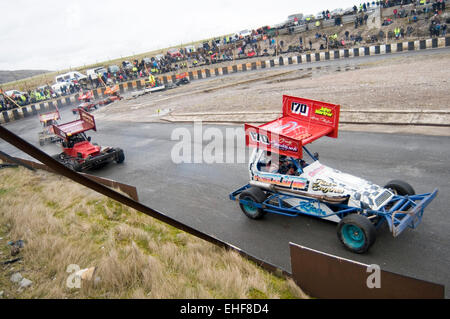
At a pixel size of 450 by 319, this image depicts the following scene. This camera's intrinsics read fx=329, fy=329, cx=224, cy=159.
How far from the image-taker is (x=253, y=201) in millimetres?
7262

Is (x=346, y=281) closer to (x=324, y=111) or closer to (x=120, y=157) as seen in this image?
(x=324, y=111)

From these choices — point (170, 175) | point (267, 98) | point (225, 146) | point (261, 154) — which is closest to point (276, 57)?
point (267, 98)

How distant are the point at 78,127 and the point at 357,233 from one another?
11.3m

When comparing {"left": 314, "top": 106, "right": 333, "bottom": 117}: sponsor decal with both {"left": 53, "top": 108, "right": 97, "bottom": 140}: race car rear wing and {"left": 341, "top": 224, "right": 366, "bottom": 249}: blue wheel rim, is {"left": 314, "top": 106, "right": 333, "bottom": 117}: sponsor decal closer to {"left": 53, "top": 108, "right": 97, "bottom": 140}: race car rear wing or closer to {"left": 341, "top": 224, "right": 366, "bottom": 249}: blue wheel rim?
{"left": 341, "top": 224, "right": 366, "bottom": 249}: blue wheel rim

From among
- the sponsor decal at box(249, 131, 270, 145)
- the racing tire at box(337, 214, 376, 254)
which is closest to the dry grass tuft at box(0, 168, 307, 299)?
the racing tire at box(337, 214, 376, 254)

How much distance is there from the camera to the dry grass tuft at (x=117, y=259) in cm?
492

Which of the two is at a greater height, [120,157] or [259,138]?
[259,138]

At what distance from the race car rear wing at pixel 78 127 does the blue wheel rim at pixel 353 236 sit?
10.3m

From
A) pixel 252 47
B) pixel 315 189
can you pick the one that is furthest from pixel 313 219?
pixel 252 47

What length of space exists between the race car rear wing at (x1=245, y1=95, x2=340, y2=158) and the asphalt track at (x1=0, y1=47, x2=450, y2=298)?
175 centimetres

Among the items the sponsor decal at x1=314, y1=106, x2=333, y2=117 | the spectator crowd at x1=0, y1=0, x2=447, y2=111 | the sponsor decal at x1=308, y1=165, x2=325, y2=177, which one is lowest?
the sponsor decal at x1=308, y1=165, x2=325, y2=177

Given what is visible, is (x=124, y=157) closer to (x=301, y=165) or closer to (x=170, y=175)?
(x=170, y=175)

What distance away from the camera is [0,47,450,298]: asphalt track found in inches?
225

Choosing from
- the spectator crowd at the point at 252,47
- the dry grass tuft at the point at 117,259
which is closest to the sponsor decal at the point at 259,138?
the dry grass tuft at the point at 117,259
